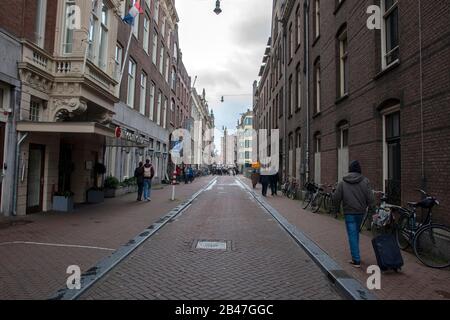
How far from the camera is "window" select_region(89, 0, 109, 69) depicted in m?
12.8

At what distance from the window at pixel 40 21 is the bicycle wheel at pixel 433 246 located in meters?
11.1

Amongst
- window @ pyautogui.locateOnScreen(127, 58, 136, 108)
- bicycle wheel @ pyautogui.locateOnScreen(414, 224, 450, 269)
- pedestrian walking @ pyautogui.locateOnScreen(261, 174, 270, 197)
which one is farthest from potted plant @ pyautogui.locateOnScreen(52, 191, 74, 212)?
pedestrian walking @ pyautogui.locateOnScreen(261, 174, 270, 197)

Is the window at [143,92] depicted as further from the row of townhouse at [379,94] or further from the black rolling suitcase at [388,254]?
the black rolling suitcase at [388,254]

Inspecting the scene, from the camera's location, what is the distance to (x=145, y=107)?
2536 centimetres

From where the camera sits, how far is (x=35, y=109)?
11.2 m

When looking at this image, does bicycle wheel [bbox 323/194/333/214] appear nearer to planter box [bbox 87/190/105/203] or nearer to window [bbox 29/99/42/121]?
planter box [bbox 87/190/105/203]

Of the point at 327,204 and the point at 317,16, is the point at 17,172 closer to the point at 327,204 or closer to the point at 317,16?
the point at 327,204

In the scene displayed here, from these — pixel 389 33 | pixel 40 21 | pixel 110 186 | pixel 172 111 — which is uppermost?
pixel 172 111

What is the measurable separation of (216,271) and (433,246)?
12.8 ft

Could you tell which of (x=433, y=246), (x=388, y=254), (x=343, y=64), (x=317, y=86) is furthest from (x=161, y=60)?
(x=388, y=254)

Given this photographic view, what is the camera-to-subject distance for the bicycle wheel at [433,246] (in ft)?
20.2

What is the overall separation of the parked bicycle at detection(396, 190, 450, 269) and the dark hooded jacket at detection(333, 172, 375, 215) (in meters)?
1.19

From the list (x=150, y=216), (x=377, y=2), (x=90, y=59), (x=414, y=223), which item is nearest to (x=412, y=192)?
(x=414, y=223)

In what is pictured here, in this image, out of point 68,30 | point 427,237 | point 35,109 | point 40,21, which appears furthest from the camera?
point 68,30
